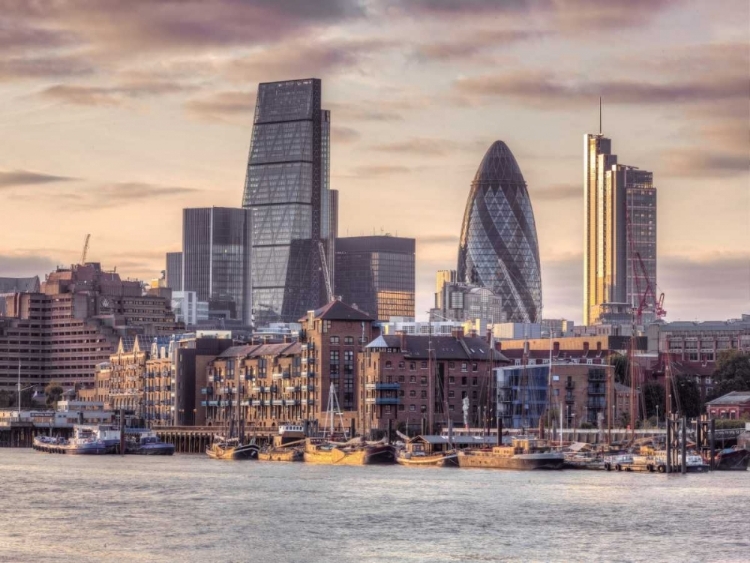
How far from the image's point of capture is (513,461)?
173750 mm

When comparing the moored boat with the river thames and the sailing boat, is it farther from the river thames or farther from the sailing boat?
the sailing boat

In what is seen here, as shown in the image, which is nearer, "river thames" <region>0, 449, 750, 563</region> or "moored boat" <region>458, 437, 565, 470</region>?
"river thames" <region>0, 449, 750, 563</region>

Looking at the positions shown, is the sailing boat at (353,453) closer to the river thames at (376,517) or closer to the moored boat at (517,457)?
the moored boat at (517,457)

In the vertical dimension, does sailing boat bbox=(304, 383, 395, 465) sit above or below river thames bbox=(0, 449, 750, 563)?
above

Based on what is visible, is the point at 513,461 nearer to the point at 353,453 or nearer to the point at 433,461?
the point at 433,461

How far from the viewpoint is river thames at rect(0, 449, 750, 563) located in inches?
3898

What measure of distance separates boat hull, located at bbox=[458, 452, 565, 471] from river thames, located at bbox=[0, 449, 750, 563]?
468 cm

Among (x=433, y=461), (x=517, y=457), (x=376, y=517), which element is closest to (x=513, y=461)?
(x=517, y=457)

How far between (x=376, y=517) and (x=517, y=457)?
189 ft

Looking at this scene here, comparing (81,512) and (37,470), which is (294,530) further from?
(37,470)

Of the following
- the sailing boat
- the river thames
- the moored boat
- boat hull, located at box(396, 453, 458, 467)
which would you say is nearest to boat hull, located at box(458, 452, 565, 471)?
the moored boat

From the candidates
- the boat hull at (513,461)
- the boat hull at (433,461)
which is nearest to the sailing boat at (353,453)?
the boat hull at (433,461)

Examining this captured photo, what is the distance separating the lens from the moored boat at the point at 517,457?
17175 cm

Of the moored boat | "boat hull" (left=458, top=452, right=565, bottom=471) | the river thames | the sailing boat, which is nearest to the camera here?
the river thames
